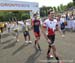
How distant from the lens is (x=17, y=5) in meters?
34.2

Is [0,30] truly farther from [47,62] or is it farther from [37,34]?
[47,62]

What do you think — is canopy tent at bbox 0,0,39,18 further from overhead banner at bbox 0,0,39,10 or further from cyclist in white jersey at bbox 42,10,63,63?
cyclist in white jersey at bbox 42,10,63,63

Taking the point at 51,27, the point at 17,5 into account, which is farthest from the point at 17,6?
the point at 51,27

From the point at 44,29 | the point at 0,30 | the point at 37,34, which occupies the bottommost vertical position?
the point at 0,30

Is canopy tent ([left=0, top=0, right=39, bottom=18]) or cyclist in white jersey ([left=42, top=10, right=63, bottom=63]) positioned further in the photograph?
canopy tent ([left=0, top=0, right=39, bottom=18])

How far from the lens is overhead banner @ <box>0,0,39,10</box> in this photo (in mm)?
32531

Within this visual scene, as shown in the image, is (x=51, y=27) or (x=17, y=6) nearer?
(x=51, y=27)

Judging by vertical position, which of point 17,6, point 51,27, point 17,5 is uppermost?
point 51,27

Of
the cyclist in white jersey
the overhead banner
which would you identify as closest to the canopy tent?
the overhead banner

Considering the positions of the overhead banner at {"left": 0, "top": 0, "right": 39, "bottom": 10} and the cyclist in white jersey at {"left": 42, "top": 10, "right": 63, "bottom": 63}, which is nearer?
the cyclist in white jersey at {"left": 42, "top": 10, "right": 63, "bottom": 63}

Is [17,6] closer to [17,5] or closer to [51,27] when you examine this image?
[17,5]

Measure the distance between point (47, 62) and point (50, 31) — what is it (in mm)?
1073

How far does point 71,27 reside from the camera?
24.8 meters

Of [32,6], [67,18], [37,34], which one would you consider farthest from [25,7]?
[37,34]
